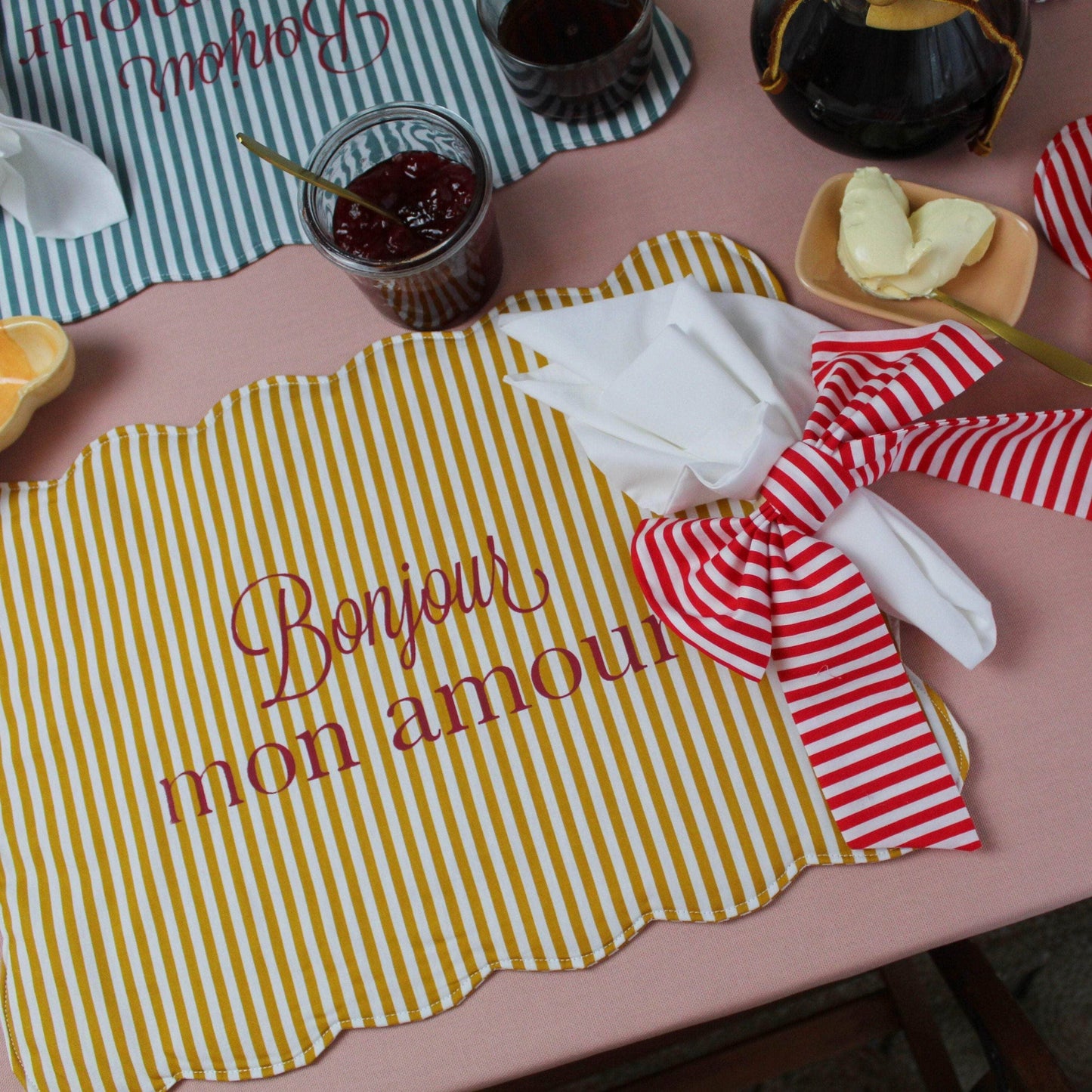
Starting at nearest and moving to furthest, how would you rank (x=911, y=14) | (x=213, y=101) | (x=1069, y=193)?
(x=911, y=14) < (x=1069, y=193) < (x=213, y=101)

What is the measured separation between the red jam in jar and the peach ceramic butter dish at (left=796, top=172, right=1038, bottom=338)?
0.26 meters

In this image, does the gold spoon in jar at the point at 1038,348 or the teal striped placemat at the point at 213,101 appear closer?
the gold spoon in jar at the point at 1038,348

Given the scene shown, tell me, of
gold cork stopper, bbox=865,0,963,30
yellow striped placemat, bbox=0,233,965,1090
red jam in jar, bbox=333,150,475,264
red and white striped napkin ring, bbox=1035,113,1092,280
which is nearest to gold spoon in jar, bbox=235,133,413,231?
red jam in jar, bbox=333,150,475,264

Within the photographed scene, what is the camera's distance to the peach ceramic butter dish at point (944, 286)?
25.8 inches

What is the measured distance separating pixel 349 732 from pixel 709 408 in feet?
1.14

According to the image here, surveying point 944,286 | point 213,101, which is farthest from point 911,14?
point 213,101

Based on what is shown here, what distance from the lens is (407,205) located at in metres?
0.64

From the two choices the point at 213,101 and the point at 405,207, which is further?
the point at 213,101

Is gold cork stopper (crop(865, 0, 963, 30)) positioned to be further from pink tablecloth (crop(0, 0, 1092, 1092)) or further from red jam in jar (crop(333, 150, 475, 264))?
red jam in jar (crop(333, 150, 475, 264))

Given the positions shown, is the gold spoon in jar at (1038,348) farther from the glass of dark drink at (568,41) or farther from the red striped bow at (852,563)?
the glass of dark drink at (568,41)

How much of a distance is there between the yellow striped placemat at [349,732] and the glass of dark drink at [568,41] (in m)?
0.13

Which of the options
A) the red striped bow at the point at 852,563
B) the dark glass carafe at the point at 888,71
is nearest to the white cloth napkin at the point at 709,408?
the red striped bow at the point at 852,563

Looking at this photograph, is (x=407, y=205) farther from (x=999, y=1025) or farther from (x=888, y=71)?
(x=999, y=1025)

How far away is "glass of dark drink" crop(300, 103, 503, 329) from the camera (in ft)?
2.01
